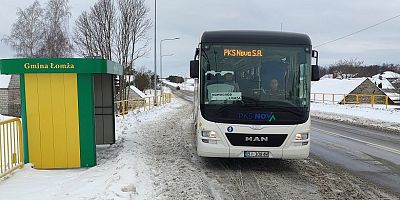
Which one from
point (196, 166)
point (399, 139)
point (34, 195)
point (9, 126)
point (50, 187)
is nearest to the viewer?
point (34, 195)

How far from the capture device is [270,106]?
7898mm

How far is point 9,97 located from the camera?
4503cm

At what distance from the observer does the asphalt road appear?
782 centimetres

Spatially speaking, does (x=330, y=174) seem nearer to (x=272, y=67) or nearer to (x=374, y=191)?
(x=374, y=191)

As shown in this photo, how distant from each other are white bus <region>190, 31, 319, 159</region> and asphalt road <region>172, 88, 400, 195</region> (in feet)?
4.97

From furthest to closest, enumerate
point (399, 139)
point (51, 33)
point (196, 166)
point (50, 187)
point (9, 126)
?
1. point (51, 33)
2. point (399, 139)
3. point (196, 166)
4. point (9, 126)
5. point (50, 187)

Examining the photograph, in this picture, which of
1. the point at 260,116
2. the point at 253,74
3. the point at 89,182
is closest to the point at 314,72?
the point at 253,74

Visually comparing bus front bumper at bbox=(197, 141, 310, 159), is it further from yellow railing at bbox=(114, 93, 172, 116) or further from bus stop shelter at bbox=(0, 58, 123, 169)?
yellow railing at bbox=(114, 93, 172, 116)

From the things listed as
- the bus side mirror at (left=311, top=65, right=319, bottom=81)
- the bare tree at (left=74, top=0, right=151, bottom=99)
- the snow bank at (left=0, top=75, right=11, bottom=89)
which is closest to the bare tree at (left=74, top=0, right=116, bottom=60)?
the bare tree at (left=74, top=0, right=151, bottom=99)

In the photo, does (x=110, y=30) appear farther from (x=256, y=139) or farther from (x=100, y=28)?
(x=256, y=139)

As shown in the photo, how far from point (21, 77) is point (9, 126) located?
1072 millimetres

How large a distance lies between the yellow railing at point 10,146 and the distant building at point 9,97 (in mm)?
39928

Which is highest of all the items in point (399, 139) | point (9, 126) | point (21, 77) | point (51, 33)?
point (51, 33)

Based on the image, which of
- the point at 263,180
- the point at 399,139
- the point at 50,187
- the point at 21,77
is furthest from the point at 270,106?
the point at 399,139
